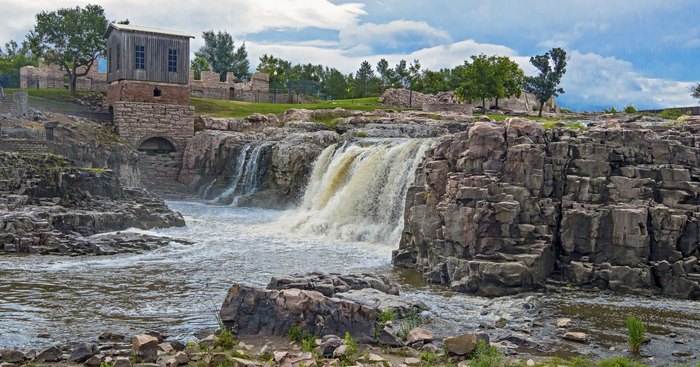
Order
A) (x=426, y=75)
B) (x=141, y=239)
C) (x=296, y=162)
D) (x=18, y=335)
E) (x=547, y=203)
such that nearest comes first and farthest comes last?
(x=18, y=335) → (x=547, y=203) → (x=141, y=239) → (x=296, y=162) → (x=426, y=75)

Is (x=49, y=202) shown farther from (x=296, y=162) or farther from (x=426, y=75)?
(x=426, y=75)

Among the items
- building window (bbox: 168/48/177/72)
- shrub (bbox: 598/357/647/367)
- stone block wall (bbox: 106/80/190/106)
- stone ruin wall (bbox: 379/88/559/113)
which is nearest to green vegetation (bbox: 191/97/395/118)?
stone ruin wall (bbox: 379/88/559/113)

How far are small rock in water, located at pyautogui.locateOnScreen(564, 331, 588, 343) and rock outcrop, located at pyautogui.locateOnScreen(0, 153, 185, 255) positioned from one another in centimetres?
1740

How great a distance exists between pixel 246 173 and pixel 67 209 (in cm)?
1714

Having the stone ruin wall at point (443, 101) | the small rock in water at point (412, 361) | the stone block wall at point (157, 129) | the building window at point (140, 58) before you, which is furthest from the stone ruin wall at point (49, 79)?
the small rock in water at point (412, 361)

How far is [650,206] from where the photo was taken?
2227 centimetres

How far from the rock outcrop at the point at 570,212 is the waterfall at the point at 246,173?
934 inches

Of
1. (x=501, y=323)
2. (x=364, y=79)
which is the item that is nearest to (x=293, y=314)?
(x=501, y=323)

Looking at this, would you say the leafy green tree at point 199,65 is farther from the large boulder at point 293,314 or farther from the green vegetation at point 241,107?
the large boulder at point 293,314

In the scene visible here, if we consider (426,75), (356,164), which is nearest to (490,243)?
(356,164)

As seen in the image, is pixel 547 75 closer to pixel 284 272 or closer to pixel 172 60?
pixel 172 60

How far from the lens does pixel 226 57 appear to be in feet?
299

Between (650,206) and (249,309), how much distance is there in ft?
41.4

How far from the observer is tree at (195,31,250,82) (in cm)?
9038
